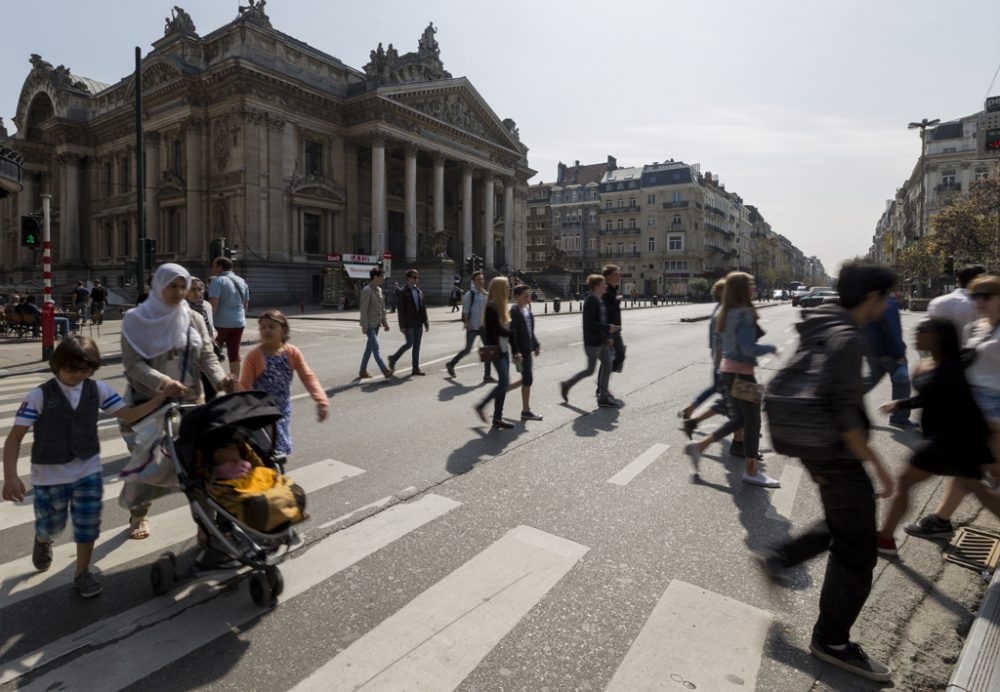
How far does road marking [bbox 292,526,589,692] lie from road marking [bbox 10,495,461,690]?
64cm

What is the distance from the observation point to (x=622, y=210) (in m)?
85.2

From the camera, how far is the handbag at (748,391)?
5.12 metres

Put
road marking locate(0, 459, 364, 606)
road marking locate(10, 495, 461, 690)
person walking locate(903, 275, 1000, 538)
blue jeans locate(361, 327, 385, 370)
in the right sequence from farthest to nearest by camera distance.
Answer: blue jeans locate(361, 327, 385, 370)
person walking locate(903, 275, 1000, 538)
road marking locate(0, 459, 364, 606)
road marking locate(10, 495, 461, 690)

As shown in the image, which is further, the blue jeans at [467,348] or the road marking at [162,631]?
the blue jeans at [467,348]

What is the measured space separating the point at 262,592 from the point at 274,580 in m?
0.08

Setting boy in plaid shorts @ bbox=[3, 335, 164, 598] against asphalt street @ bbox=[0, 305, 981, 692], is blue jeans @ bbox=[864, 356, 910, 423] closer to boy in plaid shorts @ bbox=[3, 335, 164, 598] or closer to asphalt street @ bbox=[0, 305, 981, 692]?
asphalt street @ bbox=[0, 305, 981, 692]

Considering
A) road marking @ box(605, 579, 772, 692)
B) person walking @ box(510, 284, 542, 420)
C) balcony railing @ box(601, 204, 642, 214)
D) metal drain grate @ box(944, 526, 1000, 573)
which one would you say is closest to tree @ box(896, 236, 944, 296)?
balcony railing @ box(601, 204, 642, 214)

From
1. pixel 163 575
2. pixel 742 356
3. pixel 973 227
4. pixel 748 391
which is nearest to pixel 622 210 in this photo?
pixel 973 227

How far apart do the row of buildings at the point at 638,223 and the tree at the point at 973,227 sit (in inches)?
1706

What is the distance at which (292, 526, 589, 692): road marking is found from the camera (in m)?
2.58

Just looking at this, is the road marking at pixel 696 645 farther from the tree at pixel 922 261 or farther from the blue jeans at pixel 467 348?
the tree at pixel 922 261

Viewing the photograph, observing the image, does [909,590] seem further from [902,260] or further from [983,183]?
[902,260]

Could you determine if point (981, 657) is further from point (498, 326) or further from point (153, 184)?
point (153, 184)

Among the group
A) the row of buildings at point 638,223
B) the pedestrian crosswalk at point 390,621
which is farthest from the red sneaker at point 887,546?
the row of buildings at point 638,223
